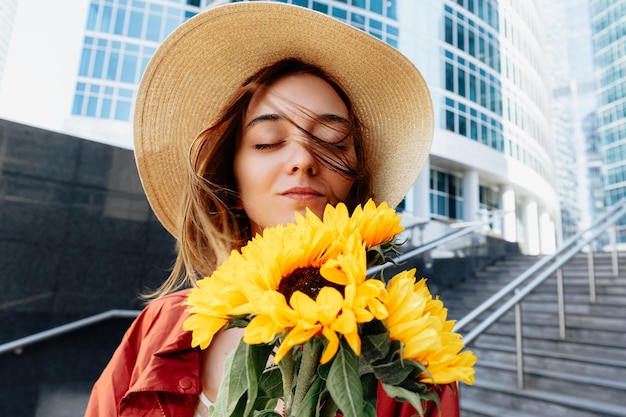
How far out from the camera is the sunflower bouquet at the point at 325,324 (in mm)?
335

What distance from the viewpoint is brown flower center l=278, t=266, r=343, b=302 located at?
378mm

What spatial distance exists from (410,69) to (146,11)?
791 centimetres

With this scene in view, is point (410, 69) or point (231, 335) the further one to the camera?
point (410, 69)

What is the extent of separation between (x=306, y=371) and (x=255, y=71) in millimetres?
892

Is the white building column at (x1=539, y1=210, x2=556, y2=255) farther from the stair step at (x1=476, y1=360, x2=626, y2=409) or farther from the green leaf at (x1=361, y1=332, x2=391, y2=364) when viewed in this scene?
the green leaf at (x1=361, y1=332, x2=391, y2=364)

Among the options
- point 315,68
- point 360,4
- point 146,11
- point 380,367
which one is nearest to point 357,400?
point 380,367

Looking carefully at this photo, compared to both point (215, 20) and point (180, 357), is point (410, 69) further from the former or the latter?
point (180, 357)

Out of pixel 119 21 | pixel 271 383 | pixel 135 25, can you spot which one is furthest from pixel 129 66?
pixel 271 383

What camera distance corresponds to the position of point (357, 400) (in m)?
0.33

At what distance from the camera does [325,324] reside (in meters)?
0.34

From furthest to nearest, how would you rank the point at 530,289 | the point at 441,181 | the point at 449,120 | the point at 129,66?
1. the point at 441,181
2. the point at 449,120
3. the point at 129,66
4. the point at 530,289

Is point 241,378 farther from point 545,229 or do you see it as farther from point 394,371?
point 545,229

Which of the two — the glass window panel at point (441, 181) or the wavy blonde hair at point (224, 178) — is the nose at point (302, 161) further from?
the glass window panel at point (441, 181)

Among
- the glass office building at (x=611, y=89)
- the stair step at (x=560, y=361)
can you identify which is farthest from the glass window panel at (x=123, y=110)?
the glass office building at (x=611, y=89)
